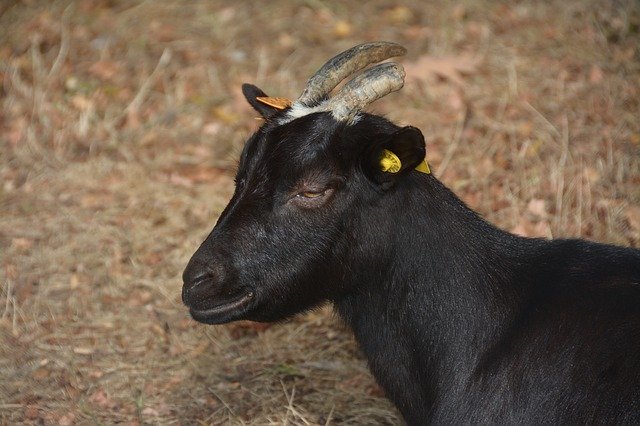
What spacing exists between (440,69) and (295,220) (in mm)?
5172

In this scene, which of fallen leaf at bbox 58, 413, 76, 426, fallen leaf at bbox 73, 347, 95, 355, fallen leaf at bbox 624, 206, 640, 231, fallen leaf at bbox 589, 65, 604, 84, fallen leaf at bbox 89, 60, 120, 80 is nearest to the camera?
fallen leaf at bbox 58, 413, 76, 426

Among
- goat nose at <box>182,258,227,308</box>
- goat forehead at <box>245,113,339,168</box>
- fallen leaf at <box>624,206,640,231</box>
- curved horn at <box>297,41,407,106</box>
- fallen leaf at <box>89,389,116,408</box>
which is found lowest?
fallen leaf at <box>89,389,116,408</box>

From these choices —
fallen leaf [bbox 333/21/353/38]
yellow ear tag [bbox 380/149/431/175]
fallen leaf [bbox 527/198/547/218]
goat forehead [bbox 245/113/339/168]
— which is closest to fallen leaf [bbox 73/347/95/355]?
goat forehead [bbox 245/113/339/168]

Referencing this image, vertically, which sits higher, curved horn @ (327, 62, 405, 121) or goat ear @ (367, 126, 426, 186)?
curved horn @ (327, 62, 405, 121)

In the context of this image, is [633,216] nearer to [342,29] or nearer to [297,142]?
[297,142]

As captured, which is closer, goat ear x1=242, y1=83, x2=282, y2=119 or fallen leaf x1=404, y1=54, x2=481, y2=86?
goat ear x1=242, y1=83, x2=282, y2=119

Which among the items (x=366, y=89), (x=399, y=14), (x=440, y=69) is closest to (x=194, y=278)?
(x=366, y=89)

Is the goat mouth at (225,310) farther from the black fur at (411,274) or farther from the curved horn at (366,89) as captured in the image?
the curved horn at (366,89)

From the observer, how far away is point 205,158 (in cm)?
903

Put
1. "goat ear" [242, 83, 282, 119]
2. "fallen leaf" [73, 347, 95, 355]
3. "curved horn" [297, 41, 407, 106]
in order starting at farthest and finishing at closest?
"fallen leaf" [73, 347, 95, 355]
"goat ear" [242, 83, 282, 119]
"curved horn" [297, 41, 407, 106]

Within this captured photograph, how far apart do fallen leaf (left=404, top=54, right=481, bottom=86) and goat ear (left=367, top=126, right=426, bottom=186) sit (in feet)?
16.3

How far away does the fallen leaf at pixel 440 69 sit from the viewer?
9.36 meters

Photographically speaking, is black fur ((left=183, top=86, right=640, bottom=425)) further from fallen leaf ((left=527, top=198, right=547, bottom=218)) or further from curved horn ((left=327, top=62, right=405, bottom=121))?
fallen leaf ((left=527, top=198, right=547, bottom=218))

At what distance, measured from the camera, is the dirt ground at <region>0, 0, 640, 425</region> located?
6.30 m
